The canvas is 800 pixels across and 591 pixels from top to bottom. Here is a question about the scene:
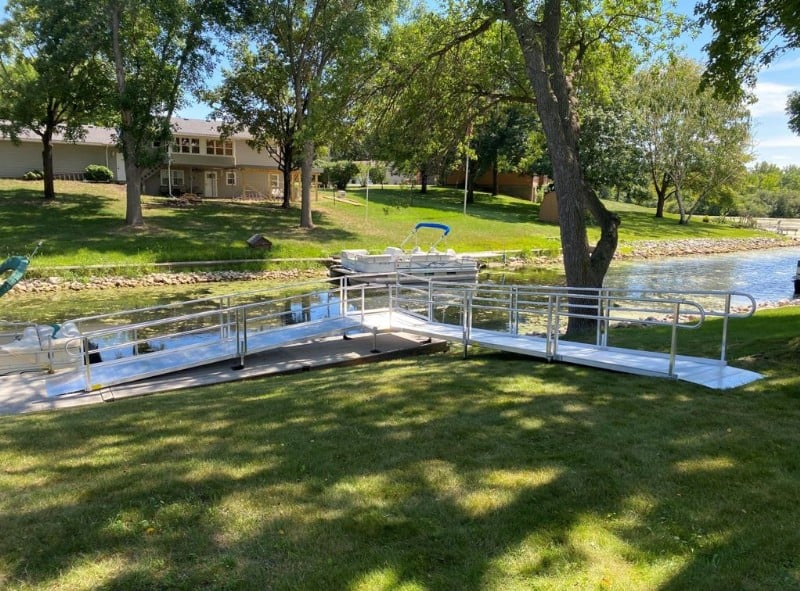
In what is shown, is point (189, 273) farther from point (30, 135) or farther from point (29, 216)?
point (30, 135)

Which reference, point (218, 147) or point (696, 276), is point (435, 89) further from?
point (218, 147)

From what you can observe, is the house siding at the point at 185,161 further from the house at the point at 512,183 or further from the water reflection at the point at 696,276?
the water reflection at the point at 696,276

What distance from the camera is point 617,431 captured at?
5246 millimetres

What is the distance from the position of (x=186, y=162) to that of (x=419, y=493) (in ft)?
148

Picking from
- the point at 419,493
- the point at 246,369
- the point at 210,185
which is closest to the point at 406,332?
the point at 246,369

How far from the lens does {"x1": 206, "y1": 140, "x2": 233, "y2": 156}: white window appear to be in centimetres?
4622

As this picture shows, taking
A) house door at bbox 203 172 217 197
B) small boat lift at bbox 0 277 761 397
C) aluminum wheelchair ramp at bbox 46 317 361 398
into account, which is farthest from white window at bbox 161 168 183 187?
aluminum wheelchair ramp at bbox 46 317 361 398

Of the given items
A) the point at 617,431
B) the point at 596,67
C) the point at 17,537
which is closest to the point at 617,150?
the point at 596,67

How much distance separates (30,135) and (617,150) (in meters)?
41.2

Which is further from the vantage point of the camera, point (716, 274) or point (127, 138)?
point (716, 274)

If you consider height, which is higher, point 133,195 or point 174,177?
point 174,177

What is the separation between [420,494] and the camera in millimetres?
4113

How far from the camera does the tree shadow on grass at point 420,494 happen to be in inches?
128

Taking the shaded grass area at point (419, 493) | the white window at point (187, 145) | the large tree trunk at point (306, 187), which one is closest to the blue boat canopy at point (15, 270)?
the shaded grass area at point (419, 493)
